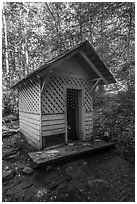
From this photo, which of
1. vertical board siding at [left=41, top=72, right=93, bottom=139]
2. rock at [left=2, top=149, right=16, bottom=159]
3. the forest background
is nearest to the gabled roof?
vertical board siding at [left=41, top=72, right=93, bottom=139]

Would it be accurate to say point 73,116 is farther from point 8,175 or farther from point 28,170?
point 8,175

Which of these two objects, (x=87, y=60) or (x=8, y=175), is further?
(x=87, y=60)

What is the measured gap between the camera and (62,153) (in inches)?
149

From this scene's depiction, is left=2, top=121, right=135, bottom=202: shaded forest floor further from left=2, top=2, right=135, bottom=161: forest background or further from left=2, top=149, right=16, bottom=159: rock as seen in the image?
left=2, top=2, right=135, bottom=161: forest background

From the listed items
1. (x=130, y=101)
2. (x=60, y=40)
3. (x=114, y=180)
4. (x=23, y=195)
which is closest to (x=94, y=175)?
(x=114, y=180)

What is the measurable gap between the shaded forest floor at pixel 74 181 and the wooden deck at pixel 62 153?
0.53ft

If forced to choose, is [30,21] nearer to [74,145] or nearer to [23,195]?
[74,145]

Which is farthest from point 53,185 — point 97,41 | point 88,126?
point 97,41

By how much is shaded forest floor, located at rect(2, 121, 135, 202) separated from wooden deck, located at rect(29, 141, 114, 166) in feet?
0.53

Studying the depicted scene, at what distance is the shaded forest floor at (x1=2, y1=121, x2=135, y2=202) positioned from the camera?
2.48 meters

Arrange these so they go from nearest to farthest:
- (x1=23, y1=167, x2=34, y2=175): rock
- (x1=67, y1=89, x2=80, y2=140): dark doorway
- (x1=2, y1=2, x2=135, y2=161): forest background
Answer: (x1=23, y1=167, x2=34, y2=175): rock, (x1=67, y1=89, x2=80, y2=140): dark doorway, (x1=2, y1=2, x2=135, y2=161): forest background

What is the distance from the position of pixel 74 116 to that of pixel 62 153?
2373mm

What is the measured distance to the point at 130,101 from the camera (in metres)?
6.34

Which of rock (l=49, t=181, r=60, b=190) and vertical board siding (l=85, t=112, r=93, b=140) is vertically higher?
vertical board siding (l=85, t=112, r=93, b=140)
